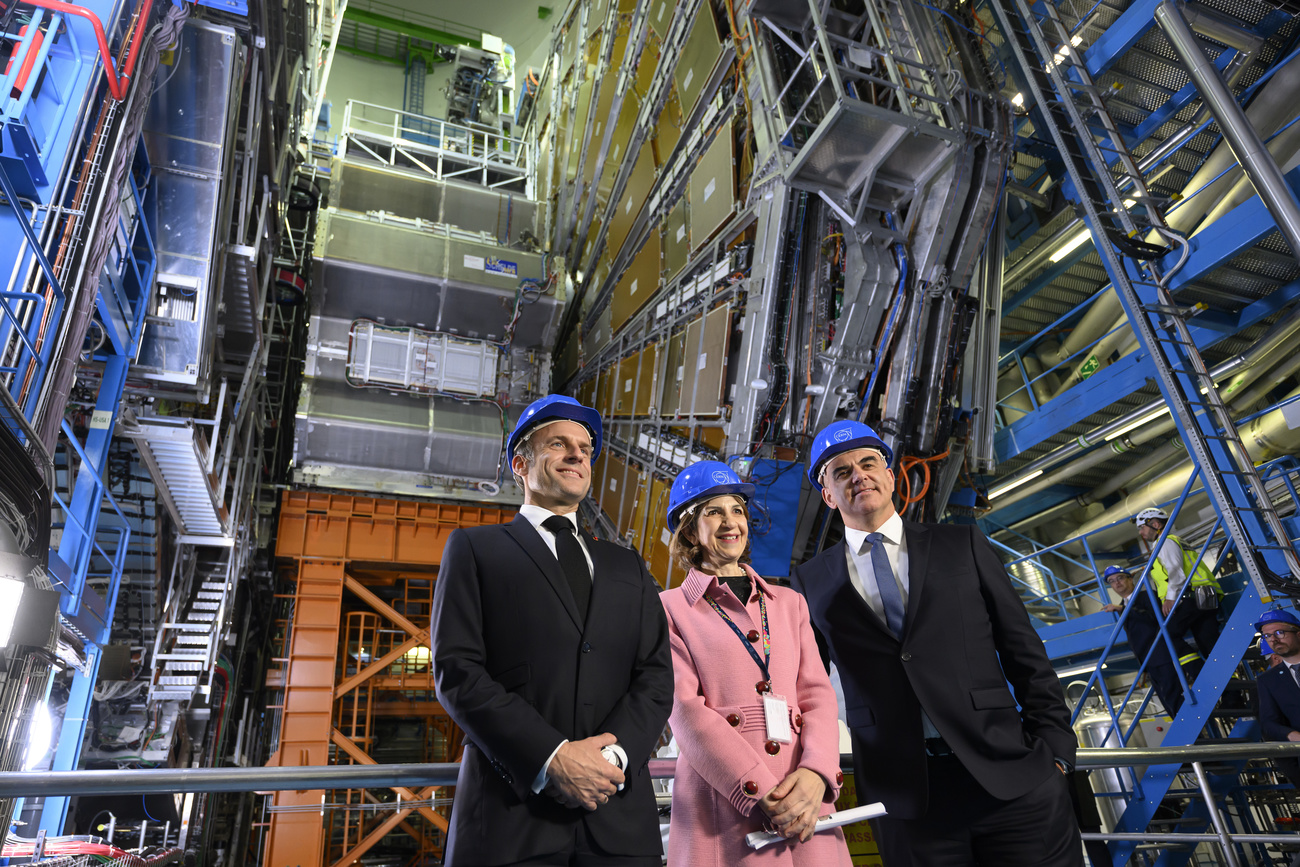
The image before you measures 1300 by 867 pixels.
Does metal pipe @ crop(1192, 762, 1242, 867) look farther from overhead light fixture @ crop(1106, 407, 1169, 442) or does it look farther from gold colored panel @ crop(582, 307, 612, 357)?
gold colored panel @ crop(582, 307, 612, 357)

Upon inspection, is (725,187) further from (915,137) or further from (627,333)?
(627,333)

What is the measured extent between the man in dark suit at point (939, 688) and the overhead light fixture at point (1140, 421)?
740cm

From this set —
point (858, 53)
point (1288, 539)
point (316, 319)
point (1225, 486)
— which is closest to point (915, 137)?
point (858, 53)

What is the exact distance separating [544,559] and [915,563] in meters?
1.27

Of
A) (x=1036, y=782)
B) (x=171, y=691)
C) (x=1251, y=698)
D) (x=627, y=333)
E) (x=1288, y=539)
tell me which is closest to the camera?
(x=1036, y=782)

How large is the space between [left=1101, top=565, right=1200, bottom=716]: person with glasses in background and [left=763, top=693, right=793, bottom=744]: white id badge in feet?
16.1

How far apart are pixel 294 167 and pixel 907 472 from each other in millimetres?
12063

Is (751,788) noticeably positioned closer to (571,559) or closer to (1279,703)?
(571,559)

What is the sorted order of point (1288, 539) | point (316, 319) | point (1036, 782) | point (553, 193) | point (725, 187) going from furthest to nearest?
point (553, 193)
point (316, 319)
point (725, 187)
point (1288, 539)
point (1036, 782)

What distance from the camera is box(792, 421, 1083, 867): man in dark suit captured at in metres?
2.39

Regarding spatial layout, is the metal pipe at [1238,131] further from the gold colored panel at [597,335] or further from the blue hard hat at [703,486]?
the gold colored panel at [597,335]

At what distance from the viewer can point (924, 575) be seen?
8.79ft

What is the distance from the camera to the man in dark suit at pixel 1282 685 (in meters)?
4.79

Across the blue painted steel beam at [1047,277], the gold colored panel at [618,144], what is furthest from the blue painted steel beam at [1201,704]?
the gold colored panel at [618,144]
